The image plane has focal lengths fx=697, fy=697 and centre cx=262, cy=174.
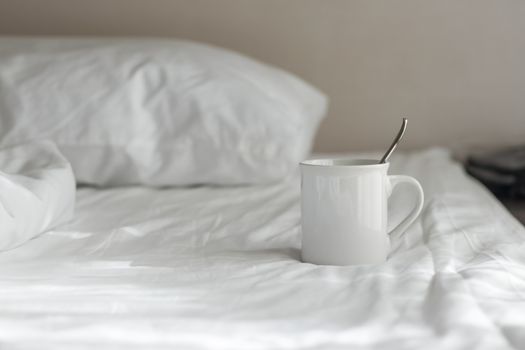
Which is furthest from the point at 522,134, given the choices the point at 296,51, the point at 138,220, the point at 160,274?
the point at 160,274

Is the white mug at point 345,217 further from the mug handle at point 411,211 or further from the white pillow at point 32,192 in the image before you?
the white pillow at point 32,192

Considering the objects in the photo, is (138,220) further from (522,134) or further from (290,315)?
(522,134)

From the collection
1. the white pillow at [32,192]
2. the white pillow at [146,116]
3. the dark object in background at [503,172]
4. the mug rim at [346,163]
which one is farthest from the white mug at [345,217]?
the dark object in background at [503,172]

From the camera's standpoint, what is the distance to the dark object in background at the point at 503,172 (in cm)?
130

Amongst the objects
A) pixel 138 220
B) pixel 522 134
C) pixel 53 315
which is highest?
pixel 53 315

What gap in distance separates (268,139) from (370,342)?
726 mm

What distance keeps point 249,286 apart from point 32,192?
31cm

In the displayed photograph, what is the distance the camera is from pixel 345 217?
0.66 metres

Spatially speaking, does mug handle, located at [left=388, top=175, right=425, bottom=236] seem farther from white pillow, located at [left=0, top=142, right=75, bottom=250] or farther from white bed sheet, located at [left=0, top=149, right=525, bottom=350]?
white pillow, located at [left=0, top=142, right=75, bottom=250]

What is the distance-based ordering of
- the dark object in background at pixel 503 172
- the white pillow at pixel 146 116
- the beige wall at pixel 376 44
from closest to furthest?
the white pillow at pixel 146 116
the dark object in background at pixel 503 172
the beige wall at pixel 376 44

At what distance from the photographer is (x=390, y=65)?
64.1 inches

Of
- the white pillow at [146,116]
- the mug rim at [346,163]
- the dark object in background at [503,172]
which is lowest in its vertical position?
the dark object in background at [503,172]

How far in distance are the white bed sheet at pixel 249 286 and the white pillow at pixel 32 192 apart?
0.07ft

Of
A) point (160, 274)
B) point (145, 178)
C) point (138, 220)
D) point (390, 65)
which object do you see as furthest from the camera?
point (390, 65)
